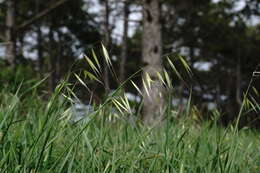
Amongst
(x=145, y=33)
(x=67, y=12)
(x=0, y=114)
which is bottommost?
(x=0, y=114)

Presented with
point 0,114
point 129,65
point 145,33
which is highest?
point 145,33

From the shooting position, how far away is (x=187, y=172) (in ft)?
4.69

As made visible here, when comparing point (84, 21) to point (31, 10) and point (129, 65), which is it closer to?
point (31, 10)

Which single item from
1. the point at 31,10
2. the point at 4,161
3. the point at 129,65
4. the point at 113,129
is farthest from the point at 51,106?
the point at 129,65

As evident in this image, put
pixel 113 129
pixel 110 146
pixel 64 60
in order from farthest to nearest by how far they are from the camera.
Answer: pixel 64 60 < pixel 113 129 < pixel 110 146

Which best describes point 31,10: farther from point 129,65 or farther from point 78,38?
point 129,65

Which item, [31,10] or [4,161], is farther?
[31,10]

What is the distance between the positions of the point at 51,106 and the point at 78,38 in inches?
459

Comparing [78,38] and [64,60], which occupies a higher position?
[78,38]

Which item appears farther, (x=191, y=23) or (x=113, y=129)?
(x=191, y=23)

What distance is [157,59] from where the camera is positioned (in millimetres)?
5602

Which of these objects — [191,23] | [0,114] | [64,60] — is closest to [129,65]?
[64,60]

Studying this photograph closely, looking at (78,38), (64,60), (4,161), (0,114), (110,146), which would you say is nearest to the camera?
(4,161)

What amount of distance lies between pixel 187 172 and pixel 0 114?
85cm
